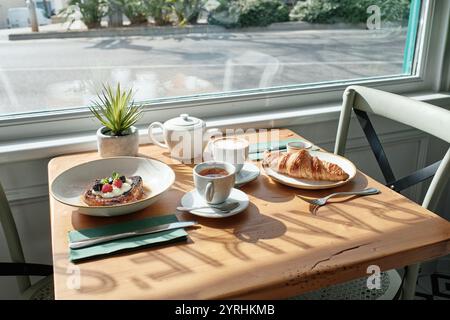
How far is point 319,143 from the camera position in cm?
147

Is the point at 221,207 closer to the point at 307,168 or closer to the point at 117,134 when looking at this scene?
the point at 307,168

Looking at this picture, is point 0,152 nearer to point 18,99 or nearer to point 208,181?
point 18,99

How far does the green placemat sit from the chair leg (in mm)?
532

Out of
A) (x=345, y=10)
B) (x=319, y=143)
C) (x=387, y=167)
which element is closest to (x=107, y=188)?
(x=387, y=167)

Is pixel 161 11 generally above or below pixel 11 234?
above

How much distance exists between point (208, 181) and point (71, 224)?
0.92 feet

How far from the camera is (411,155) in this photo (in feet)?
5.37

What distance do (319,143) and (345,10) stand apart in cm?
49

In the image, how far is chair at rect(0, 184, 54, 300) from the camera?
0.97m

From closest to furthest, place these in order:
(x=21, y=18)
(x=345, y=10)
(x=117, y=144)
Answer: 1. (x=117, y=144)
2. (x=21, y=18)
3. (x=345, y=10)

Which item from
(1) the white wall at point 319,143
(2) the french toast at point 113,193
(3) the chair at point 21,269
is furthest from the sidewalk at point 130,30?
(2) the french toast at point 113,193
